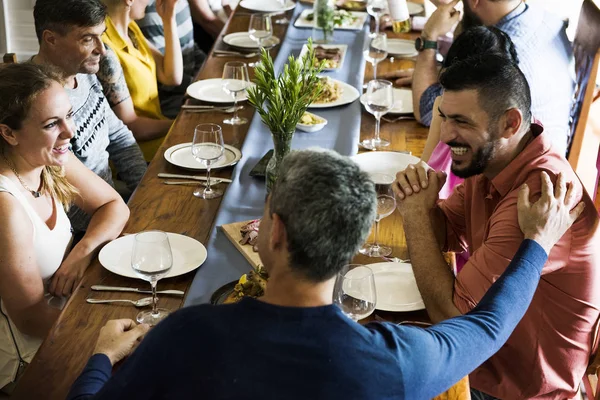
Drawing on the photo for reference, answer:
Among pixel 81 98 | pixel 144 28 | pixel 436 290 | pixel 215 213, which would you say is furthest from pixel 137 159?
pixel 436 290

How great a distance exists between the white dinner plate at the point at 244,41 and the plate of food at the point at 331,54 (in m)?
0.17

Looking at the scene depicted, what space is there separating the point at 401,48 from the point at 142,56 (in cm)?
124

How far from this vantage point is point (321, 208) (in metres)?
1.14

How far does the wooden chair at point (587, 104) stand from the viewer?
104 inches

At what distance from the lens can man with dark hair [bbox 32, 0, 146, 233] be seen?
262 centimetres

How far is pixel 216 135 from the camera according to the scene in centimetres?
220

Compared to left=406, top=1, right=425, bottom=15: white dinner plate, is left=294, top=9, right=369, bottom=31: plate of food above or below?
above

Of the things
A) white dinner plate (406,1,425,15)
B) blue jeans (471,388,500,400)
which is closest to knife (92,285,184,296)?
blue jeans (471,388,500,400)

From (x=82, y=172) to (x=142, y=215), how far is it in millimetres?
269


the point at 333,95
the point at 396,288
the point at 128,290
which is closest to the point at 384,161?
the point at 333,95

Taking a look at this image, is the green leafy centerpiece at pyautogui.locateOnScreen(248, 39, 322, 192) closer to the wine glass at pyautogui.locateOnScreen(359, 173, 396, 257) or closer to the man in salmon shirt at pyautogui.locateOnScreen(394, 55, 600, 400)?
the wine glass at pyautogui.locateOnScreen(359, 173, 396, 257)

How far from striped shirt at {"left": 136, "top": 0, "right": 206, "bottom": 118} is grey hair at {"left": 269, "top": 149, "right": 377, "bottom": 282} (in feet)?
8.94

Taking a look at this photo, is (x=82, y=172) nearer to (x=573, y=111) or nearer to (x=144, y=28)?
(x=144, y=28)

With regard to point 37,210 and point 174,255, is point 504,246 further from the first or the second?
point 37,210
